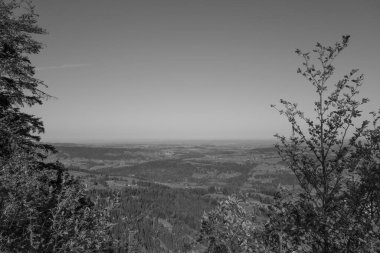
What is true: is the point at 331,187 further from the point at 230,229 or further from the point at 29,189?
the point at 29,189

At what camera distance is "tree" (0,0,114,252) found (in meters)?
7.73

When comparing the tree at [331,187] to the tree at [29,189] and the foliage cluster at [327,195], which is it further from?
the tree at [29,189]

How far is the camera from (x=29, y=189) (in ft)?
27.0

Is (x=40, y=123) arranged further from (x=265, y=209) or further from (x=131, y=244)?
(x=265, y=209)

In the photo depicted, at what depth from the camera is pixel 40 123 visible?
16969mm

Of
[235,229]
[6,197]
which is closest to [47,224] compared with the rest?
[6,197]

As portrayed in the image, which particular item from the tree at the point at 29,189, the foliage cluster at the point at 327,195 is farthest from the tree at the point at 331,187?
the tree at the point at 29,189

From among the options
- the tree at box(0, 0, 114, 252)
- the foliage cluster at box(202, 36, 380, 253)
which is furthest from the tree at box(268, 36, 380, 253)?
the tree at box(0, 0, 114, 252)

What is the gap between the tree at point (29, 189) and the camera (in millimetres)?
7734

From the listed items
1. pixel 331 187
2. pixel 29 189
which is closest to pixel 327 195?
pixel 331 187

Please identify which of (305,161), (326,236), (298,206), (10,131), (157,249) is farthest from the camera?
(157,249)

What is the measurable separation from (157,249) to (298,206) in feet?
617

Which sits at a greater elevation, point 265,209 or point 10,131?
point 10,131

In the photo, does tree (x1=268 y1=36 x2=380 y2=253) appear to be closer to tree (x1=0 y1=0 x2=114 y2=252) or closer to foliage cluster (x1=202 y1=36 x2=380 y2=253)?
foliage cluster (x1=202 y1=36 x2=380 y2=253)
